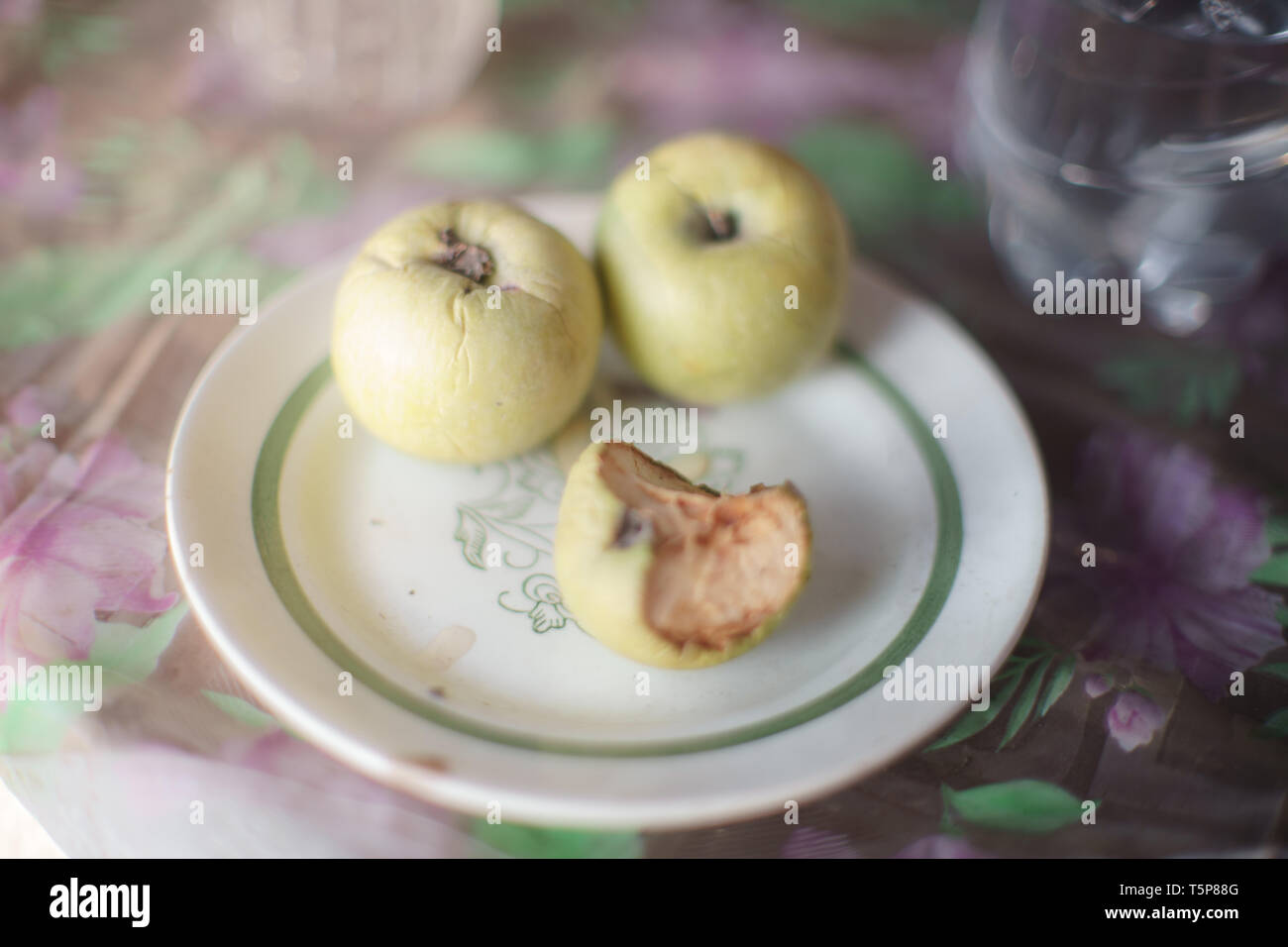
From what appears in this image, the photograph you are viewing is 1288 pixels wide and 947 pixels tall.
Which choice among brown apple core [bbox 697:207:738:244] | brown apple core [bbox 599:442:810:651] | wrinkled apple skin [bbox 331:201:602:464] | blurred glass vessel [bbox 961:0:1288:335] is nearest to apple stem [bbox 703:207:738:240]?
brown apple core [bbox 697:207:738:244]

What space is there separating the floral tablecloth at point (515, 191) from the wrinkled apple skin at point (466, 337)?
234 millimetres

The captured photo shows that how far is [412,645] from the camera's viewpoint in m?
0.71

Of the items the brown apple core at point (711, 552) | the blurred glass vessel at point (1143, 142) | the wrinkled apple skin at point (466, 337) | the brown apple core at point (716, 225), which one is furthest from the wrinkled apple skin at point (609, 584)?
the blurred glass vessel at point (1143, 142)

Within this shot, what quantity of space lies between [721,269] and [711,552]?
246 millimetres

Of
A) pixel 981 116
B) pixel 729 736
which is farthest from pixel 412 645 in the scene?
pixel 981 116

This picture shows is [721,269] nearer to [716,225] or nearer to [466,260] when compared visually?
[716,225]

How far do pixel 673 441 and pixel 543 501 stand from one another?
0.14 metres

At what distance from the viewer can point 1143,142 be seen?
0.96 metres

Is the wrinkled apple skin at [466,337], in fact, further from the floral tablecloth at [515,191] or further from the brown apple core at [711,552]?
the floral tablecloth at [515,191]

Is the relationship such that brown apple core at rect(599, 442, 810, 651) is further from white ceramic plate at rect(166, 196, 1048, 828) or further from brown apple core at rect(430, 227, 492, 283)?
brown apple core at rect(430, 227, 492, 283)

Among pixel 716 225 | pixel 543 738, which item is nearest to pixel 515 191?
pixel 716 225

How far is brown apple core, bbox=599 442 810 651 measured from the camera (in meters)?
0.66
